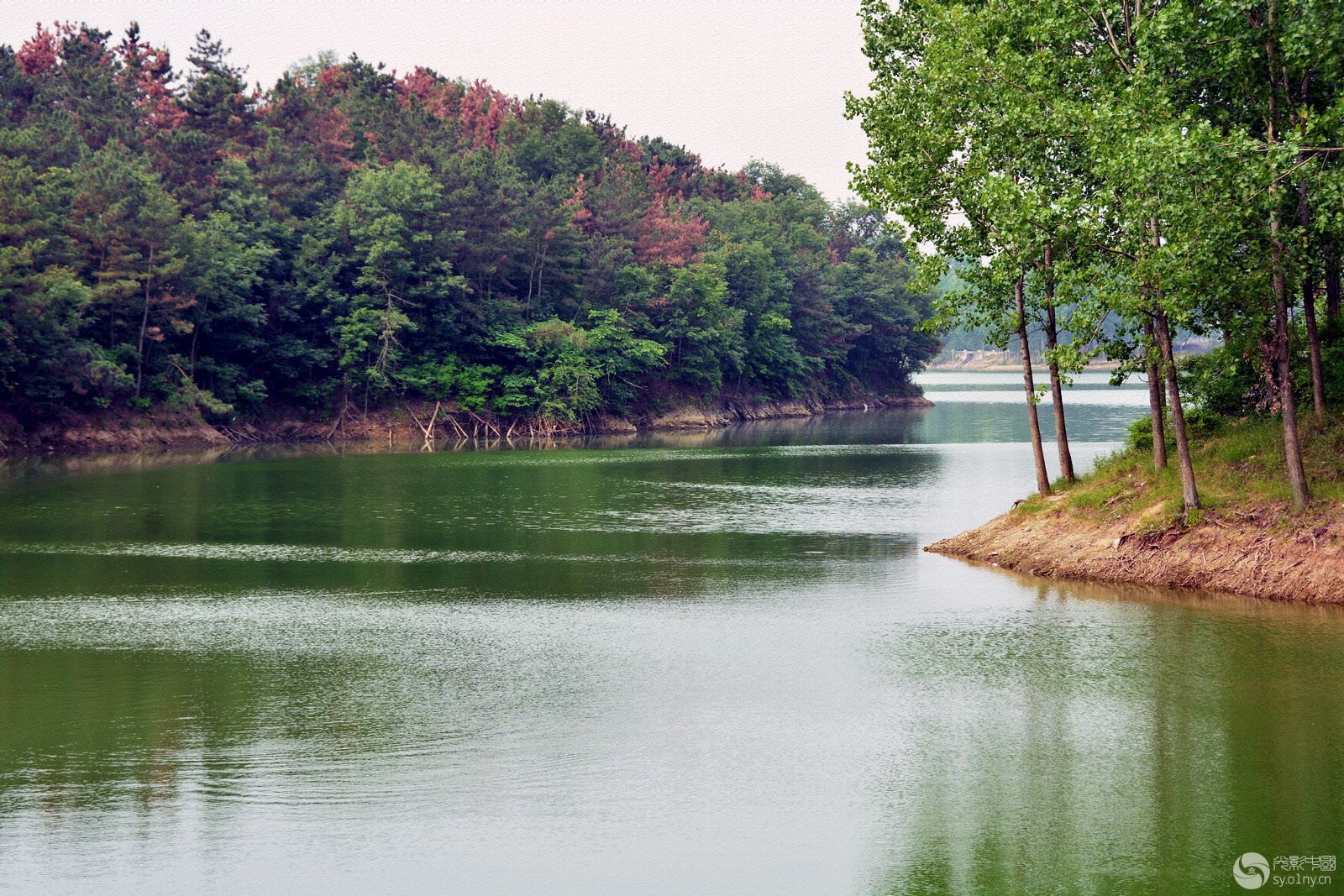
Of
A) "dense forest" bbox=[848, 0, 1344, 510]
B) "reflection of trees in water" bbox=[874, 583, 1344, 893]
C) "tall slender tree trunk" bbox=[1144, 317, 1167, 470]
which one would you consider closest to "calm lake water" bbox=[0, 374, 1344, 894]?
"reflection of trees in water" bbox=[874, 583, 1344, 893]

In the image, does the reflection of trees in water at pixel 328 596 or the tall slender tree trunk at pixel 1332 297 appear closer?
the reflection of trees in water at pixel 328 596

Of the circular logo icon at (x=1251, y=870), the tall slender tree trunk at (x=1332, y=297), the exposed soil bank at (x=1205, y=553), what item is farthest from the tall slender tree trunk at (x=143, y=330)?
the circular logo icon at (x=1251, y=870)

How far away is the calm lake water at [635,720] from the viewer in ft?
30.8

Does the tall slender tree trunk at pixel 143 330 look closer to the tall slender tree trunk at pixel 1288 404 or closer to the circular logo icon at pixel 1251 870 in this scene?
the tall slender tree trunk at pixel 1288 404

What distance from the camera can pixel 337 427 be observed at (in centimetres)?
6322

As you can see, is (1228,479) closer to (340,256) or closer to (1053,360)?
(1053,360)

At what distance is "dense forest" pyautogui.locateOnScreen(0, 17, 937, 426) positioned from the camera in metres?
51.8

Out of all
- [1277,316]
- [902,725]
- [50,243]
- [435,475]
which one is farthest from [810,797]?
[50,243]

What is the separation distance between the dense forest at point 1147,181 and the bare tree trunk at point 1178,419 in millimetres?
45

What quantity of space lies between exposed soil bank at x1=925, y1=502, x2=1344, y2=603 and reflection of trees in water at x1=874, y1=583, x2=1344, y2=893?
693 millimetres

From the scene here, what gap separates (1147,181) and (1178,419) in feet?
13.3

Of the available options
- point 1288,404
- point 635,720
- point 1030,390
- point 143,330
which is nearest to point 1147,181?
point 1288,404

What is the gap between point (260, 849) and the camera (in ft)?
31.1

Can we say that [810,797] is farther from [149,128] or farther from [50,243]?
[149,128]
